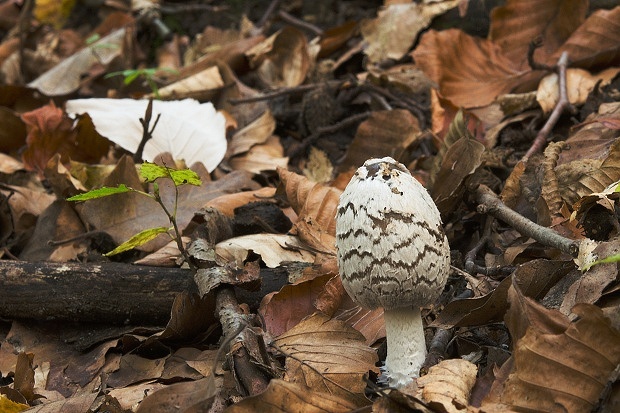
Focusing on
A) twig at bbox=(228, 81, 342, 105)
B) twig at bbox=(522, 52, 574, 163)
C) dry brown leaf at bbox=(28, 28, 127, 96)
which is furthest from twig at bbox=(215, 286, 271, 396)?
dry brown leaf at bbox=(28, 28, 127, 96)

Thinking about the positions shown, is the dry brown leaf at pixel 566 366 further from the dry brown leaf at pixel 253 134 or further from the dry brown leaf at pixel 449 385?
the dry brown leaf at pixel 253 134

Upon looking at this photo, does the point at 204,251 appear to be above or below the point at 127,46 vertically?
above

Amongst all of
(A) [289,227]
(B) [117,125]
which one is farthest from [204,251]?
(B) [117,125]

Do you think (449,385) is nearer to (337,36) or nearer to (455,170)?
(455,170)

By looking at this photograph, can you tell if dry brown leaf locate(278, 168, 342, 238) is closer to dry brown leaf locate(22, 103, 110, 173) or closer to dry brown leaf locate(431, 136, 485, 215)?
dry brown leaf locate(431, 136, 485, 215)

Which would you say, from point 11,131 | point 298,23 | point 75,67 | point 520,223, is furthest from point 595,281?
point 75,67

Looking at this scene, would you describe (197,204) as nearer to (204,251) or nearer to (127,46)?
(204,251)
